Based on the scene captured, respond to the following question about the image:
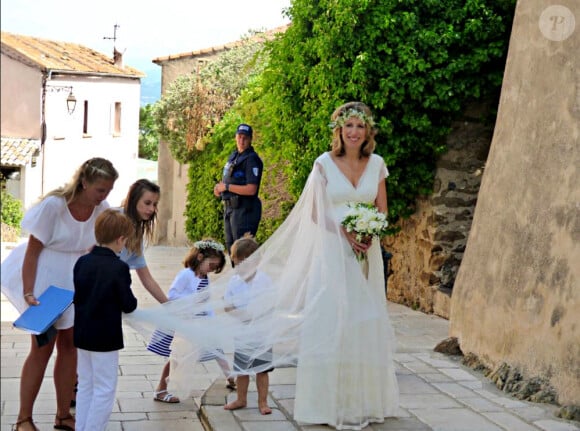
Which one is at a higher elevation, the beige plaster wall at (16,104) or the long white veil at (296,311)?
the beige plaster wall at (16,104)

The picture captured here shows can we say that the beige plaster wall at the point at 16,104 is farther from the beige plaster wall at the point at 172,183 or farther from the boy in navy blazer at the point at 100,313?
the beige plaster wall at the point at 172,183

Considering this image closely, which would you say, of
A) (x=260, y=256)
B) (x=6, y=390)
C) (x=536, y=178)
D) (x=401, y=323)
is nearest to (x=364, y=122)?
(x=260, y=256)

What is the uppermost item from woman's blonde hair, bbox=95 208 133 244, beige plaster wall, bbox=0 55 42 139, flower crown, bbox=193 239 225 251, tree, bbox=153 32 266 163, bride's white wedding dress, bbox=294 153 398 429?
tree, bbox=153 32 266 163

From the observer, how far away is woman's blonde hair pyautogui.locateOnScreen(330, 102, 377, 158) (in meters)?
5.93

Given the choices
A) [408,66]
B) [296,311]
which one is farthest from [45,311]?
[408,66]

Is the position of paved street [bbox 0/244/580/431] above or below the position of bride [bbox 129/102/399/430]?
below

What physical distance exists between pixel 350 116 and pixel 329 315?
1221mm

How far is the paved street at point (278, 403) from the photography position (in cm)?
564

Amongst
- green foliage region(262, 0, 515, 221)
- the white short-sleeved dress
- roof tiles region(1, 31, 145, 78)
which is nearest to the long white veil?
the white short-sleeved dress

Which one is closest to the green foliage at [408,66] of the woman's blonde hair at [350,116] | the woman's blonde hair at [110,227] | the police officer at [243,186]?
the police officer at [243,186]

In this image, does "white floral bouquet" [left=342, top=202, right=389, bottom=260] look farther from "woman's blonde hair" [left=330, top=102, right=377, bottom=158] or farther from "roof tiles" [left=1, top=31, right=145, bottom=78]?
"roof tiles" [left=1, top=31, right=145, bottom=78]

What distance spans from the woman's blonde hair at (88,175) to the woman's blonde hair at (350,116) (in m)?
1.45

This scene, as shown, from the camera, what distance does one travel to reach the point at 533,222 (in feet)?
22.2

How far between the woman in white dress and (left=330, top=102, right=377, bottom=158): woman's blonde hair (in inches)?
57.3
